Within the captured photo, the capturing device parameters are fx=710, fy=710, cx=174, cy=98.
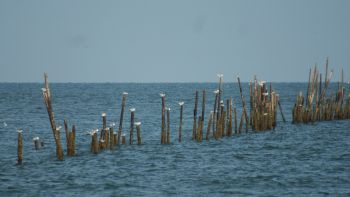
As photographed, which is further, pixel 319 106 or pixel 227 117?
pixel 319 106

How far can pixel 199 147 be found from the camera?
35.5 metres

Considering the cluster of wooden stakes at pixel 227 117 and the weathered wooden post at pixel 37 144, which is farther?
the weathered wooden post at pixel 37 144

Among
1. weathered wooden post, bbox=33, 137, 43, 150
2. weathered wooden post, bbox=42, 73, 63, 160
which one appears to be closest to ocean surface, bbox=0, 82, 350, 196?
weathered wooden post, bbox=33, 137, 43, 150

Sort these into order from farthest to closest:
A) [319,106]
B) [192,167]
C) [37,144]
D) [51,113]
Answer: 1. [319,106]
2. [37,144]
3. [192,167]
4. [51,113]

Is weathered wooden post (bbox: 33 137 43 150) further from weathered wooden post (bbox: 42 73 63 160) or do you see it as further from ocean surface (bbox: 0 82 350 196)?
weathered wooden post (bbox: 42 73 63 160)

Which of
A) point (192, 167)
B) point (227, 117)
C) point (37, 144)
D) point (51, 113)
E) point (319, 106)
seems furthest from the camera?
point (319, 106)

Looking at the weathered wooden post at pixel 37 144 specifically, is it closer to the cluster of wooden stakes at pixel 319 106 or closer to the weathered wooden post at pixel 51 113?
the weathered wooden post at pixel 51 113

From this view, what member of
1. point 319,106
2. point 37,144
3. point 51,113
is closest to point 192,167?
point 51,113

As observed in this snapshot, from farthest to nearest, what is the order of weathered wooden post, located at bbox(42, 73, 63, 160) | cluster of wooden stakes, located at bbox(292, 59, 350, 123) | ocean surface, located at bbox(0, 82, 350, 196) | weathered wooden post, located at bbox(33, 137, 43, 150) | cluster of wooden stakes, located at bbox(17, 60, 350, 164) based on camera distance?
cluster of wooden stakes, located at bbox(292, 59, 350, 123) < weathered wooden post, located at bbox(33, 137, 43, 150) < cluster of wooden stakes, located at bbox(17, 60, 350, 164) < weathered wooden post, located at bbox(42, 73, 63, 160) < ocean surface, located at bbox(0, 82, 350, 196)

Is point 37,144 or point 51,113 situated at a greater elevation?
point 51,113

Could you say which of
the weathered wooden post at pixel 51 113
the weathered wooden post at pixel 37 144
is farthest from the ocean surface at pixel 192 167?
the weathered wooden post at pixel 51 113

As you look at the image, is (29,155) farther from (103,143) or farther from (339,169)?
(339,169)

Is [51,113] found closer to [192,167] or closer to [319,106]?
[192,167]

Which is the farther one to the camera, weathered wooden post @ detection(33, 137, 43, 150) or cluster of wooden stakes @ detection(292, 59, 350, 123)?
cluster of wooden stakes @ detection(292, 59, 350, 123)
